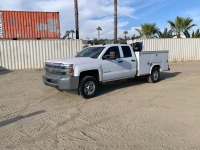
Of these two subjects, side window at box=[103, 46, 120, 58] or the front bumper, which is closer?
the front bumper

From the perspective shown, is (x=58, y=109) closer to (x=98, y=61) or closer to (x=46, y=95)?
(x=46, y=95)

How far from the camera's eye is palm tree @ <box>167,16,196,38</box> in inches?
1145

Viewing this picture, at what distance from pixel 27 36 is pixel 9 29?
1.51m

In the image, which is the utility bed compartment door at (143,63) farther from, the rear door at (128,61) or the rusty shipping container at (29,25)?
the rusty shipping container at (29,25)

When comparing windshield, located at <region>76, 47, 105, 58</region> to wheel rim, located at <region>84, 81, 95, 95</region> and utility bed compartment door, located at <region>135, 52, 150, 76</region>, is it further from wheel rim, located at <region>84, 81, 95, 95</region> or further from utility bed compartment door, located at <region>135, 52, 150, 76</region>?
utility bed compartment door, located at <region>135, 52, 150, 76</region>

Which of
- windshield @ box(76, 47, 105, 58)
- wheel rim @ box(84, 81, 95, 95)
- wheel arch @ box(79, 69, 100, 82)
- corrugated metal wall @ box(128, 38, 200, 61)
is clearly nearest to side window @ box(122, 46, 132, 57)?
windshield @ box(76, 47, 105, 58)

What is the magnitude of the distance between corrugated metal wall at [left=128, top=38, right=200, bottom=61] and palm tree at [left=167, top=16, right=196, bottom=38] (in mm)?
6798

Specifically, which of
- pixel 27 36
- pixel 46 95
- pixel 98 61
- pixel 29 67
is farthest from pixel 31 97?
pixel 27 36

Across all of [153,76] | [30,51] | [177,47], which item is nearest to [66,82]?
[153,76]

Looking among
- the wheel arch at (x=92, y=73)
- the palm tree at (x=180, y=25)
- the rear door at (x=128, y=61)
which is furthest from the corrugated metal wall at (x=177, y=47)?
the wheel arch at (x=92, y=73)

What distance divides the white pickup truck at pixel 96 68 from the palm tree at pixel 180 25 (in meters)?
21.3

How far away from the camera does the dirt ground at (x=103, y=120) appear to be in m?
4.16

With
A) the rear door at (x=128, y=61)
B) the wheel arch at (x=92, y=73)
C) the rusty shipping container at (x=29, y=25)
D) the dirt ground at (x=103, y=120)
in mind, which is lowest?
the dirt ground at (x=103, y=120)

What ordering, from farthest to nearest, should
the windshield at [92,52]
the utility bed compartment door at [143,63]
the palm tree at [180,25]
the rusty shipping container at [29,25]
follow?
1. the palm tree at [180,25]
2. the rusty shipping container at [29,25]
3. the utility bed compartment door at [143,63]
4. the windshield at [92,52]
